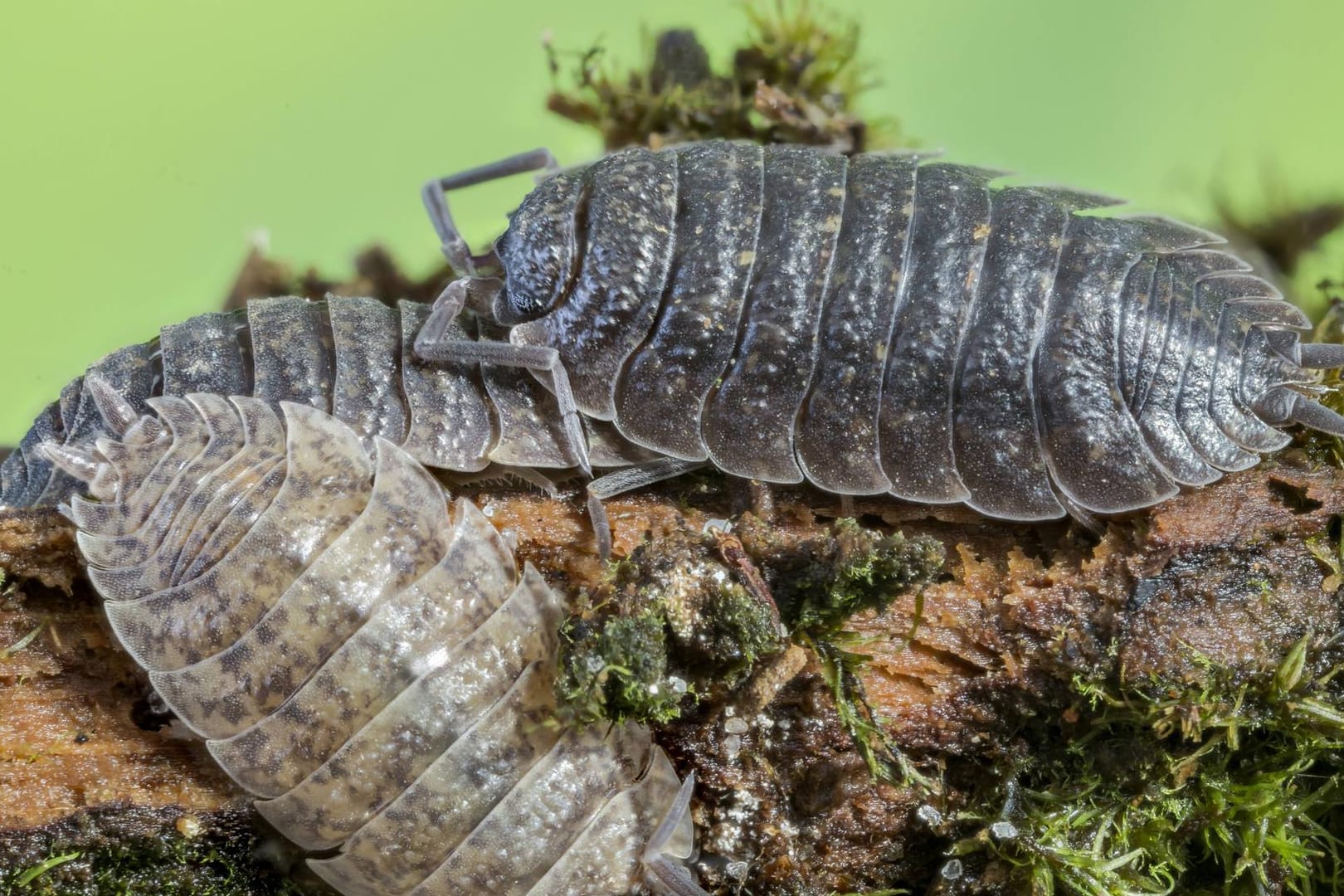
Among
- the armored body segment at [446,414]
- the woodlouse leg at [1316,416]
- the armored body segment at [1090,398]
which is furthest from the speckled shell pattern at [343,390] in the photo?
the woodlouse leg at [1316,416]

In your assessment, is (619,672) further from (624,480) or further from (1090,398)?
(1090,398)

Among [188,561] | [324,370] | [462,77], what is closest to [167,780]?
[188,561]

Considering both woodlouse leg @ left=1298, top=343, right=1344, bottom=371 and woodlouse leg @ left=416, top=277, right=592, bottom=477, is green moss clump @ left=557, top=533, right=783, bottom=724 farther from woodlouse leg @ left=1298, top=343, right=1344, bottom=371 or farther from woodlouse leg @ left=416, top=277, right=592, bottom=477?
woodlouse leg @ left=1298, top=343, right=1344, bottom=371

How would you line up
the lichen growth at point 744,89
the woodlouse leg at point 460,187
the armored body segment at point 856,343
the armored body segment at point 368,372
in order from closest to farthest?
the armored body segment at point 856,343 < the armored body segment at point 368,372 < the woodlouse leg at point 460,187 < the lichen growth at point 744,89

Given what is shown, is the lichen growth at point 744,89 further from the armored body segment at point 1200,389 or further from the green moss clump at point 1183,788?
the green moss clump at point 1183,788

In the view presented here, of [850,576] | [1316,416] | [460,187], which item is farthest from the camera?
[460,187]

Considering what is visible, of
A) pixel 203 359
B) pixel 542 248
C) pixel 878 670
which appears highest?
pixel 542 248

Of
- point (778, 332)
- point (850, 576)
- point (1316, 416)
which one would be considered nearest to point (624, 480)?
point (778, 332)

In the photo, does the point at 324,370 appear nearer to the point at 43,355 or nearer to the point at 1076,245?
the point at 43,355
